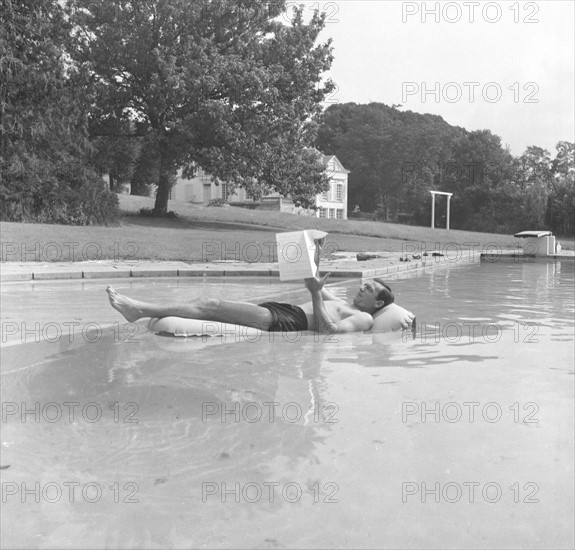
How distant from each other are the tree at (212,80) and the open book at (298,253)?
29513 millimetres

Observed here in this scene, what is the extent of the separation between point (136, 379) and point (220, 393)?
0.87 m

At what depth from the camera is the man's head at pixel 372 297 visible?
8.30m

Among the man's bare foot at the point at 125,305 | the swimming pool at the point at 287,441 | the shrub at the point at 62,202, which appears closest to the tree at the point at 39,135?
the shrub at the point at 62,202

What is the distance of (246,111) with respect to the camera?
36656 millimetres

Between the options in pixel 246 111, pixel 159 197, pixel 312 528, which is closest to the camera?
pixel 312 528

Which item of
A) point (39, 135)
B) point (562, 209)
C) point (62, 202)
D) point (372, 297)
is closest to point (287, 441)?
point (372, 297)

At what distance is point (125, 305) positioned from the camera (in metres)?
7.53

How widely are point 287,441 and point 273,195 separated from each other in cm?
6222

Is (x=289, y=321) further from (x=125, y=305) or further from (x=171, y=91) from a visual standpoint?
(x=171, y=91)

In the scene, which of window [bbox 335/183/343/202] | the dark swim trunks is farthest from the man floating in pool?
window [bbox 335/183/343/202]

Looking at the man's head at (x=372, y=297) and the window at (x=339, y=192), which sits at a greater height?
the window at (x=339, y=192)

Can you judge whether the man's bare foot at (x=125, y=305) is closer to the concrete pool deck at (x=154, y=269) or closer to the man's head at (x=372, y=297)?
the man's head at (x=372, y=297)

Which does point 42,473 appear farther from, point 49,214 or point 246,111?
point 246,111

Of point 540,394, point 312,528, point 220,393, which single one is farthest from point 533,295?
point 312,528
